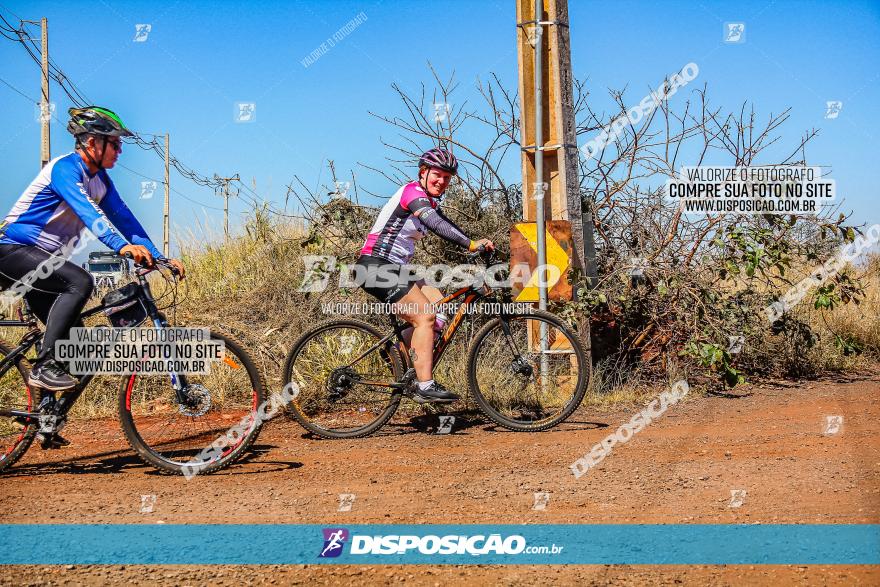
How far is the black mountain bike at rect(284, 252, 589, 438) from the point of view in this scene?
6.46 m

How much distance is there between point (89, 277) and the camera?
17.1 ft

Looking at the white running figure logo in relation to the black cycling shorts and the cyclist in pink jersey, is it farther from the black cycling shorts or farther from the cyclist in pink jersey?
the black cycling shorts

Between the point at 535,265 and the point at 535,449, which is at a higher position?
the point at 535,265

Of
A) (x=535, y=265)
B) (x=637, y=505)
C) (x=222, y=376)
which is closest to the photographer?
(x=637, y=505)

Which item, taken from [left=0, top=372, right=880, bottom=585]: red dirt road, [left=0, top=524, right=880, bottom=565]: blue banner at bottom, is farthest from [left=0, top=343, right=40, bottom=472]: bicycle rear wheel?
[left=0, top=524, right=880, bottom=565]: blue banner at bottom

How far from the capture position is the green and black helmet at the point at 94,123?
5.17 meters

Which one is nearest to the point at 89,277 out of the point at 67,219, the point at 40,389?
the point at 67,219

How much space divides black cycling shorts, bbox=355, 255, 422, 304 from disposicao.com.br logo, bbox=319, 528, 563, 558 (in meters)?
2.65

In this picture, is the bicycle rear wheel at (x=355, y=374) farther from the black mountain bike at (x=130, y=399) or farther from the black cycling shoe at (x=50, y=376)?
the black cycling shoe at (x=50, y=376)

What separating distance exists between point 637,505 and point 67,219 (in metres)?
3.95

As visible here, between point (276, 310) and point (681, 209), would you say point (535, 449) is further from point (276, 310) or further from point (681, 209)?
point (276, 310)

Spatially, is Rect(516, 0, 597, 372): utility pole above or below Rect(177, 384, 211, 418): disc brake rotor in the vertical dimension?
above

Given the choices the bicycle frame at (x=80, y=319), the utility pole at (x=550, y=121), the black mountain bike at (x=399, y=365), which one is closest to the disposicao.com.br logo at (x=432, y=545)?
the bicycle frame at (x=80, y=319)

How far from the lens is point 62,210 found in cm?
526
